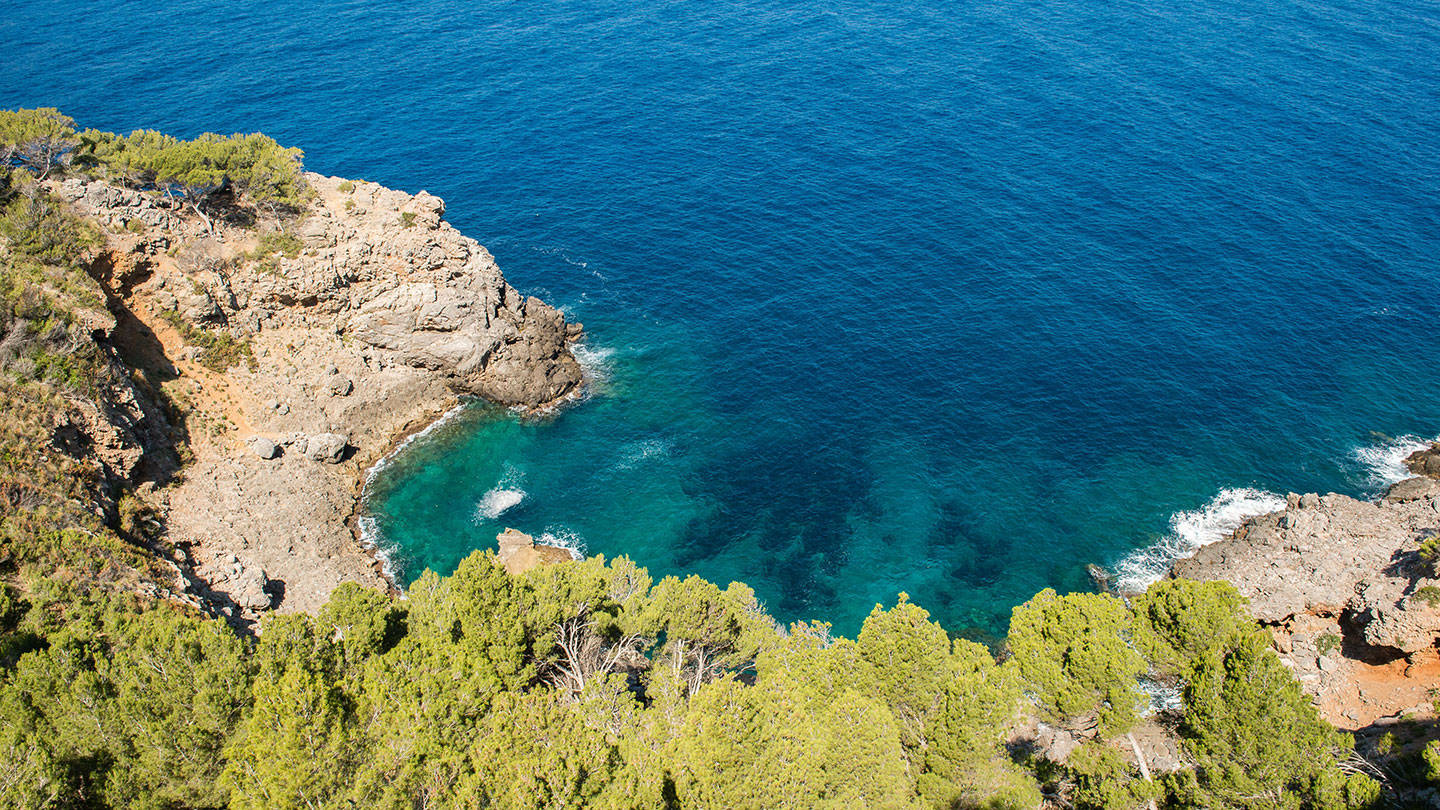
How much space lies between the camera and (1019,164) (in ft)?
382

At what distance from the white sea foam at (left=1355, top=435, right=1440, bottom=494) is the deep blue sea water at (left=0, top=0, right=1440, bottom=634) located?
1.55ft

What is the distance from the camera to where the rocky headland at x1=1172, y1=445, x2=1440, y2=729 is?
5597 centimetres

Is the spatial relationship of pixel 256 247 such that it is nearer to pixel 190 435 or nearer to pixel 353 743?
pixel 190 435

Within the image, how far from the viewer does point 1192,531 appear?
7225 centimetres

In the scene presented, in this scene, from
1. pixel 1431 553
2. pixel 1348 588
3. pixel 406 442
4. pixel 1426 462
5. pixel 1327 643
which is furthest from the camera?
pixel 406 442

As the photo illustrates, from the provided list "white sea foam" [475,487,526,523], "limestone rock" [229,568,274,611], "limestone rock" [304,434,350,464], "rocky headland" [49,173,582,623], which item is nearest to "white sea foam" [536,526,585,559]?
"white sea foam" [475,487,526,523]

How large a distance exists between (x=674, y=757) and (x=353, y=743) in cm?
1325

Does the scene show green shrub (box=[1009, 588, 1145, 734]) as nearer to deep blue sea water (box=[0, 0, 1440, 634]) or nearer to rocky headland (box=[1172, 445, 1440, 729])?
rocky headland (box=[1172, 445, 1440, 729])

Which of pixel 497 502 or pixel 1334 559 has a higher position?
pixel 497 502

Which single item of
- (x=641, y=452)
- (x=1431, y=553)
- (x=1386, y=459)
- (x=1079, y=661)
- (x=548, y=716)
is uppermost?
(x=548, y=716)

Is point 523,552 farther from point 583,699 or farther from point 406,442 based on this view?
point 583,699

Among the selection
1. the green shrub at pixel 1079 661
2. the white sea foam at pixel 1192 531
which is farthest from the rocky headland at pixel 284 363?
the white sea foam at pixel 1192 531

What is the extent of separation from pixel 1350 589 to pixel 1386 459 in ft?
71.3

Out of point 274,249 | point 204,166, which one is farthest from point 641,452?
point 204,166
